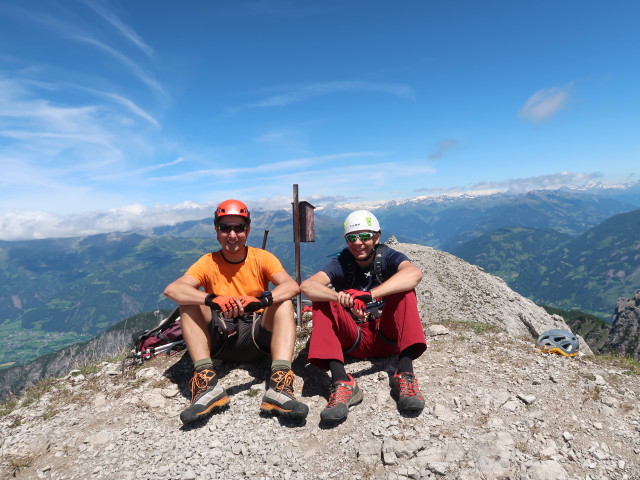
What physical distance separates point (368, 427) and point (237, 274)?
361 centimetres

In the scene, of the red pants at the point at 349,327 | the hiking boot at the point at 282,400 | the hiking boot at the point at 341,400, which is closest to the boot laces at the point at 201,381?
the hiking boot at the point at 282,400

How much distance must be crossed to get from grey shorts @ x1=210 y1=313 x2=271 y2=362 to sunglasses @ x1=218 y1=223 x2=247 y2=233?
1.70 m

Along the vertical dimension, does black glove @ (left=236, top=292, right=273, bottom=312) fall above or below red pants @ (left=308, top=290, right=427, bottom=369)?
above

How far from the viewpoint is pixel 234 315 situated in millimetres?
5734

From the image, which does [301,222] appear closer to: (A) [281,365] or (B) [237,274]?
(B) [237,274]

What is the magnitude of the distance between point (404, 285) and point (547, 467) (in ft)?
9.67

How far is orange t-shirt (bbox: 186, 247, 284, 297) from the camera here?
6.66m

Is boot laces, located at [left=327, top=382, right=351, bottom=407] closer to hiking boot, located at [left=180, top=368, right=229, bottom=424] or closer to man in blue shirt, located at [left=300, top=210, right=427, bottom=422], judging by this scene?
man in blue shirt, located at [left=300, top=210, right=427, bottom=422]

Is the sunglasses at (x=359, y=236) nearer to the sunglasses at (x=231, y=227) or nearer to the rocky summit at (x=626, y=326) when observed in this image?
the sunglasses at (x=231, y=227)

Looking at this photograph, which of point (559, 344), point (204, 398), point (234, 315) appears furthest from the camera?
point (559, 344)

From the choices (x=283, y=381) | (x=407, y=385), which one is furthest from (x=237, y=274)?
(x=407, y=385)

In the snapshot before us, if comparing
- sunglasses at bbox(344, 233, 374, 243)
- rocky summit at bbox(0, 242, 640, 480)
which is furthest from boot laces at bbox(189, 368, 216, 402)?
sunglasses at bbox(344, 233, 374, 243)

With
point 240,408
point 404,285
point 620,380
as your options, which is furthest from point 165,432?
point 620,380

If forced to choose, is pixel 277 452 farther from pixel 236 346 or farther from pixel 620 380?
pixel 620 380
